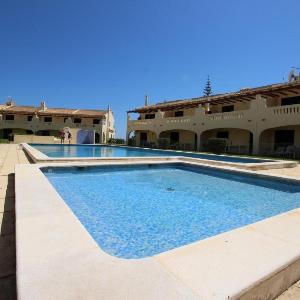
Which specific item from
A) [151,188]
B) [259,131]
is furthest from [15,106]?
[151,188]

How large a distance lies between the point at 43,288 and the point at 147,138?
110 feet

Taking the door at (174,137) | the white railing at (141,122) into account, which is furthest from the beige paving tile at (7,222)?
the white railing at (141,122)

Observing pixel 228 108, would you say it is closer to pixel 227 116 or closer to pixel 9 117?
pixel 227 116

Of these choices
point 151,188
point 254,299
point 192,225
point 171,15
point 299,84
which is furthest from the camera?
point 299,84

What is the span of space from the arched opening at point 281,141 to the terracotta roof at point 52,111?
28.5 m

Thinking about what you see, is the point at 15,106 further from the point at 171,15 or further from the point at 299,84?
the point at 299,84

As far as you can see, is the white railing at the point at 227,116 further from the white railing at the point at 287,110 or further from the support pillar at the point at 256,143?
the white railing at the point at 287,110

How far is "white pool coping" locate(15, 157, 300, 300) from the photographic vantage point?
2.03 m

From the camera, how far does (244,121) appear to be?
2069 cm

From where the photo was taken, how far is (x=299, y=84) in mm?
18062

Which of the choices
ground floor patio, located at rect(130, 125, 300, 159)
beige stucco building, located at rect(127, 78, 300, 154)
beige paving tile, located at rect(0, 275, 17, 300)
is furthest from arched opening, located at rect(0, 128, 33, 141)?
beige paving tile, located at rect(0, 275, 17, 300)

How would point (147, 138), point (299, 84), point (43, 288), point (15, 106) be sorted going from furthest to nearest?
1. point (15, 106)
2. point (147, 138)
3. point (299, 84)
4. point (43, 288)

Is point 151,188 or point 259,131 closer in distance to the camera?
point 151,188

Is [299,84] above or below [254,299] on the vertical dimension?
above
